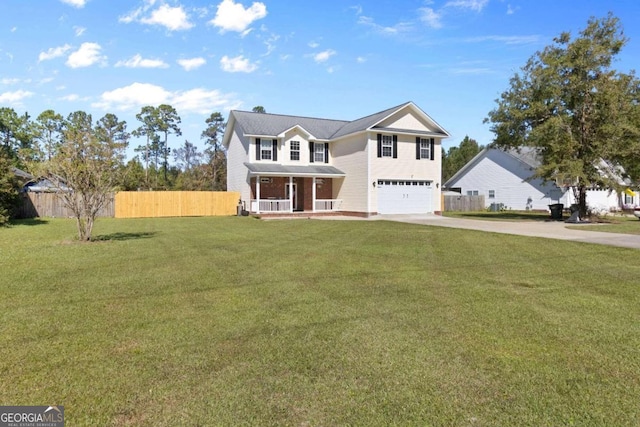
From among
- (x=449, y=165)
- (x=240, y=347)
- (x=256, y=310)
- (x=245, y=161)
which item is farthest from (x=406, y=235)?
(x=449, y=165)

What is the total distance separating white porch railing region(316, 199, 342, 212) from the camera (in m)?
27.8

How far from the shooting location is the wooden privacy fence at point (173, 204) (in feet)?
83.7

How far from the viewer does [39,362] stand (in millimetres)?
3545

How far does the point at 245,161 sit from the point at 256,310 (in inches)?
908

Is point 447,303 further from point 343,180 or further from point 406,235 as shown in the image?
point 343,180

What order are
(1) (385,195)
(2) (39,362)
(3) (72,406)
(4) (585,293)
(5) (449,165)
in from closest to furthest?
(3) (72,406) < (2) (39,362) < (4) (585,293) < (1) (385,195) < (5) (449,165)

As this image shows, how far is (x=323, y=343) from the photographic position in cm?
404

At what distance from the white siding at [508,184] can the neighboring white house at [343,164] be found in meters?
10.9

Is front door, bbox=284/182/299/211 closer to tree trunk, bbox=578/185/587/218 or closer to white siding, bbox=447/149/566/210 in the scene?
tree trunk, bbox=578/185/587/218

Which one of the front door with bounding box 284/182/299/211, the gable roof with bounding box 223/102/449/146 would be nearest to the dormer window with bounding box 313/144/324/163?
the gable roof with bounding box 223/102/449/146

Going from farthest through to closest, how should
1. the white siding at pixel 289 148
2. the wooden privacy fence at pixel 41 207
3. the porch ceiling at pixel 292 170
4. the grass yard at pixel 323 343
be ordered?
1. the white siding at pixel 289 148
2. the porch ceiling at pixel 292 170
3. the wooden privacy fence at pixel 41 207
4. the grass yard at pixel 323 343

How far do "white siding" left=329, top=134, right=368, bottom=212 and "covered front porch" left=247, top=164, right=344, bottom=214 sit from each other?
517 mm

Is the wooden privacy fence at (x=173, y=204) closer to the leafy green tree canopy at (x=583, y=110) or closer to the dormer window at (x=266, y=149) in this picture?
the dormer window at (x=266, y=149)

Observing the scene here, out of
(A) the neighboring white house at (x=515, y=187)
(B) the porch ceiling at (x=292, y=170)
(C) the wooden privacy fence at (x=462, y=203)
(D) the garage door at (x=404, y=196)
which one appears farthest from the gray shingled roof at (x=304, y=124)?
(A) the neighboring white house at (x=515, y=187)
